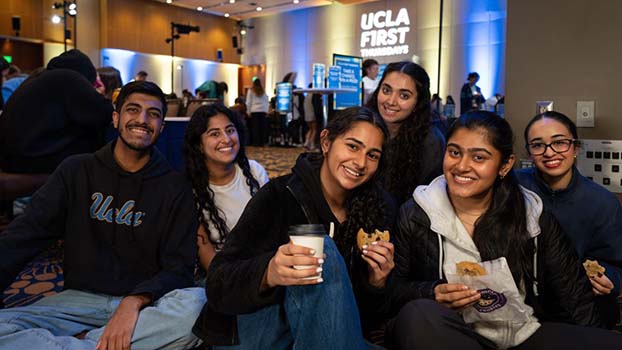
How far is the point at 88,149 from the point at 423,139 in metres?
2.24

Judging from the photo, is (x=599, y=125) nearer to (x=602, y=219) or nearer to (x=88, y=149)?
(x=602, y=219)

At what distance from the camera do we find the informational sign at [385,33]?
14008mm

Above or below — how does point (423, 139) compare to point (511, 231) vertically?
above

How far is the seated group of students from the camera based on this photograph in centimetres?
151

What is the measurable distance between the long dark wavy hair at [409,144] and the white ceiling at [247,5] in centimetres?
1308

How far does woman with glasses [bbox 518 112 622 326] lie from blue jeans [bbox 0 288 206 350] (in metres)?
1.46

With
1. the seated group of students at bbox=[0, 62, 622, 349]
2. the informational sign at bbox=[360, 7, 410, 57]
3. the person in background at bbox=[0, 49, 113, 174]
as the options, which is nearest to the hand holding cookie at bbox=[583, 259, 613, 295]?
the seated group of students at bbox=[0, 62, 622, 349]

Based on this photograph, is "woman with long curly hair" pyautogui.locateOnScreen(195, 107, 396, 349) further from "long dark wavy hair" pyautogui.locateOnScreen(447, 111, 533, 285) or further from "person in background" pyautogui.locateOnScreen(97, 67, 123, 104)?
"person in background" pyautogui.locateOnScreen(97, 67, 123, 104)

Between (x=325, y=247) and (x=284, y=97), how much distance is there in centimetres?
1178

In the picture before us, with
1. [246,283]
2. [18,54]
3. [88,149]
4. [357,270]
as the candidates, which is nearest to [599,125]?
[357,270]

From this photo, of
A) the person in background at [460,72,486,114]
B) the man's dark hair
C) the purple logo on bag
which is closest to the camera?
the purple logo on bag

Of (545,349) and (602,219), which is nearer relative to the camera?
(545,349)

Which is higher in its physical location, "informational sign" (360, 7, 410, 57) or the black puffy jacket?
"informational sign" (360, 7, 410, 57)

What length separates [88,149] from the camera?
11.5 ft
